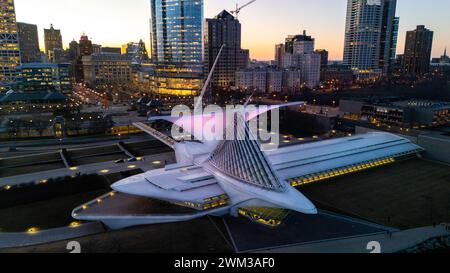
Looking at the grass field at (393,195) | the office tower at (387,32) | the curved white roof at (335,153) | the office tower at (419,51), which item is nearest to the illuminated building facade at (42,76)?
the curved white roof at (335,153)

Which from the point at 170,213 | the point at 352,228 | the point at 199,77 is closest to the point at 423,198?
the point at 352,228

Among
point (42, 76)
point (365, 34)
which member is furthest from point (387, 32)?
point (42, 76)

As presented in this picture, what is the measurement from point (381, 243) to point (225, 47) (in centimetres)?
10769

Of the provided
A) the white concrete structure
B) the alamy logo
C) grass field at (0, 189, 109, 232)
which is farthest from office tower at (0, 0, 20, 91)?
the white concrete structure

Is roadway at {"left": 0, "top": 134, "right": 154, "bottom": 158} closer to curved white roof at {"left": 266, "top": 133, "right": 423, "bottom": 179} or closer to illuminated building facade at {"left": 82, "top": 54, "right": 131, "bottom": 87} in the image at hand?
curved white roof at {"left": 266, "top": 133, "right": 423, "bottom": 179}

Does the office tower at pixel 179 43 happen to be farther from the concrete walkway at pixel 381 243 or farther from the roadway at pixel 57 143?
the concrete walkway at pixel 381 243

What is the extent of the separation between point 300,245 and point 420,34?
704 ft

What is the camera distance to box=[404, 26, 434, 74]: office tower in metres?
181

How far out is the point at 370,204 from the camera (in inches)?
1034

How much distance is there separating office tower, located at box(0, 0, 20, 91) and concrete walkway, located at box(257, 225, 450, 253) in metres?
112

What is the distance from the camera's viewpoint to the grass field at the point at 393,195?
24.1 meters

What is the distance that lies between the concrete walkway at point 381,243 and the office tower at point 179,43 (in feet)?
298

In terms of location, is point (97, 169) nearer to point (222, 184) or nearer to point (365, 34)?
point (222, 184)

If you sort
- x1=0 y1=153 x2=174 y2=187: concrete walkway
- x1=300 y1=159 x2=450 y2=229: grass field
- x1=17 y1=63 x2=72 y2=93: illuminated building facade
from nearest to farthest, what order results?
x1=300 y1=159 x2=450 y2=229: grass field
x1=0 y1=153 x2=174 y2=187: concrete walkway
x1=17 y1=63 x2=72 y2=93: illuminated building facade
